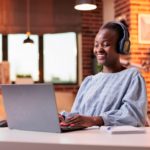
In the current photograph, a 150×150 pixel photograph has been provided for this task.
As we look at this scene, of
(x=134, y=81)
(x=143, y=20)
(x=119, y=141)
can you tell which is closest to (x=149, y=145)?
(x=119, y=141)

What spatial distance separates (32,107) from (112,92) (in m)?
0.46

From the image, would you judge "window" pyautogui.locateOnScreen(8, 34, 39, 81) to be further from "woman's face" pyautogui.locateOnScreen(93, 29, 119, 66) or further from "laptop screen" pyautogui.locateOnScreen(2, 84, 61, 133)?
"laptop screen" pyautogui.locateOnScreen(2, 84, 61, 133)

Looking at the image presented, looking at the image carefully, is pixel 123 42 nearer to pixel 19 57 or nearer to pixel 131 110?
pixel 131 110

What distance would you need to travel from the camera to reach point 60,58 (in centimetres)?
684

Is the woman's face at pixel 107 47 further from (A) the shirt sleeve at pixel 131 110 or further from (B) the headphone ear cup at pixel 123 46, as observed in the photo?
(A) the shirt sleeve at pixel 131 110

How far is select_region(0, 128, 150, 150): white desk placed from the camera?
0.92m

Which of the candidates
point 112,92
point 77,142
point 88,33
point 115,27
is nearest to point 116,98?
point 112,92

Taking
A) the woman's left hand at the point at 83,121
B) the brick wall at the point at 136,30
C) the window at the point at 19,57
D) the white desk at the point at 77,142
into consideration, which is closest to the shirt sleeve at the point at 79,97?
the woman's left hand at the point at 83,121

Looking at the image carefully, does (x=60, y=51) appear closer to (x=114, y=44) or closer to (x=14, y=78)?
(x=14, y=78)

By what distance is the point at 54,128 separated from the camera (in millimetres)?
1192

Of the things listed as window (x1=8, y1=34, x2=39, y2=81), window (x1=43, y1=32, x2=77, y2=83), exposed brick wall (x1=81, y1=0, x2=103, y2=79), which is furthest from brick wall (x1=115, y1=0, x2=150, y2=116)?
window (x1=8, y1=34, x2=39, y2=81)

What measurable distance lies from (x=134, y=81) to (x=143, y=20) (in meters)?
3.80

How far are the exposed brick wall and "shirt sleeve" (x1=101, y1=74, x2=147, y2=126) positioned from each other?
17.5ft

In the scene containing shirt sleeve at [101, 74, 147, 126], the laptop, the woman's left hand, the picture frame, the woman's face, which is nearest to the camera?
the laptop
